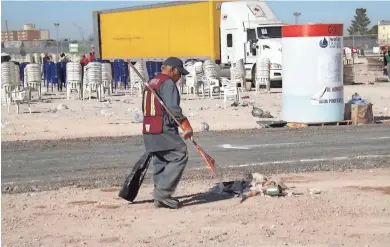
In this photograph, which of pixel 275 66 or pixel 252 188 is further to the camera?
pixel 275 66

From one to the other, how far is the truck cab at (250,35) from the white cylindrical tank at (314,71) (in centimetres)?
1261

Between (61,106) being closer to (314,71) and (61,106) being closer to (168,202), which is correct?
(314,71)

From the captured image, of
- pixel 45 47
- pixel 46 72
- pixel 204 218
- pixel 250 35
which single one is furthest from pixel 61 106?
pixel 45 47

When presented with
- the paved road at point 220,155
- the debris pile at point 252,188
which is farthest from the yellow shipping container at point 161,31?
the debris pile at point 252,188

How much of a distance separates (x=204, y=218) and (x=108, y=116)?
11.3 metres

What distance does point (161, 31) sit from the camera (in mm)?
33719

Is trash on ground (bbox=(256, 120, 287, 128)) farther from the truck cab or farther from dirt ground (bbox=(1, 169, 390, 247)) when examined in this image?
the truck cab

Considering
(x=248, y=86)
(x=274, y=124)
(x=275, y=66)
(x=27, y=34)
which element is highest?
(x=27, y=34)

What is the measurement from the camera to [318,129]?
50.4 feet

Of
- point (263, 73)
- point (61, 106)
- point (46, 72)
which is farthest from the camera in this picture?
point (46, 72)

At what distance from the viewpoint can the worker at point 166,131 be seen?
7926 mm

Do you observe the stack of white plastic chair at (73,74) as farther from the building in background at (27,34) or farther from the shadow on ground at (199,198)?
the building in background at (27,34)

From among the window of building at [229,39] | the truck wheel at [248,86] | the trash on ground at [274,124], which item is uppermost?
the window of building at [229,39]

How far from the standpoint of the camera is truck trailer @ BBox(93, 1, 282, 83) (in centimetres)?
2959
